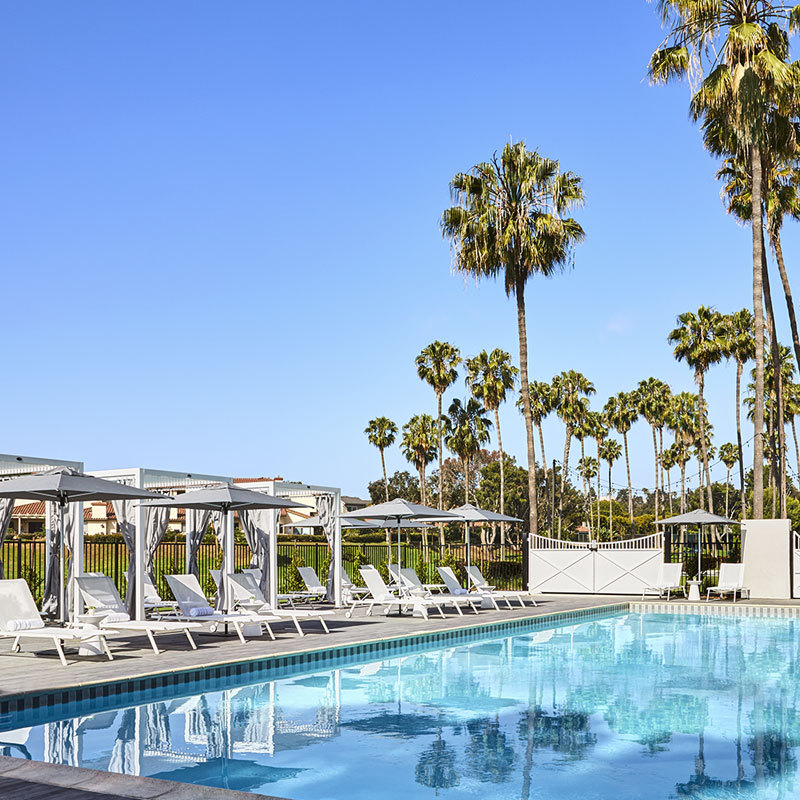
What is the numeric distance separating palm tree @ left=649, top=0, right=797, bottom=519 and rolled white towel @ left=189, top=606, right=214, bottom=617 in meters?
13.5

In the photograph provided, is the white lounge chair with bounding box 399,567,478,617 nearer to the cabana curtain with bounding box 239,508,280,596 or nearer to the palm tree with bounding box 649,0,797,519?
the cabana curtain with bounding box 239,508,280,596

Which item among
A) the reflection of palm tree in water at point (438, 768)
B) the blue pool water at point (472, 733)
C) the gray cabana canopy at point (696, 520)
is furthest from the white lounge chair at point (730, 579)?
the reflection of palm tree in water at point (438, 768)

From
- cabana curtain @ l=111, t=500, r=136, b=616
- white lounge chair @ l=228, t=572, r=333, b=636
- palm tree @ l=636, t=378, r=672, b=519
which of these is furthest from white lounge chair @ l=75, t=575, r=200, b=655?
palm tree @ l=636, t=378, r=672, b=519

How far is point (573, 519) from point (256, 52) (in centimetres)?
5153

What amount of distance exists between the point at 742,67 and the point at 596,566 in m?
12.4

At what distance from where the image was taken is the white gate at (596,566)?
22844 mm

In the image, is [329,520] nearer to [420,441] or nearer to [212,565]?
[212,565]

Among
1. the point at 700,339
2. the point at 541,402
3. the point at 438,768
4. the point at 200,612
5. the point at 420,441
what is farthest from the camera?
the point at 541,402

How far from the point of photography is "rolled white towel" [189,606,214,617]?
12695 mm

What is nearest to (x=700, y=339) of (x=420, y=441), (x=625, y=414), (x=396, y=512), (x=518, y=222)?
(x=420, y=441)

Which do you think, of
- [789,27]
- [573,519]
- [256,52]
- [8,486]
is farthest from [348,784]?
[573,519]

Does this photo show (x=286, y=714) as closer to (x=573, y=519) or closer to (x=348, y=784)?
(x=348, y=784)

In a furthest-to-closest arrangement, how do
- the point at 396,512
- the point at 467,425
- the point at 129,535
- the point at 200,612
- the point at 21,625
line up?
the point at 467,425 → the point at 396,512 → the point at 129,535 → the point at 200,612 → the point at 21,625

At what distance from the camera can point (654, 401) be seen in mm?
59406
